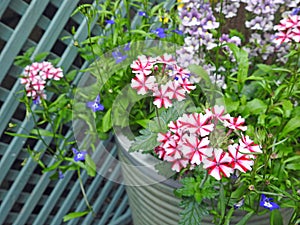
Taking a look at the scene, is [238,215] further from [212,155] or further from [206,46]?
[206,46]

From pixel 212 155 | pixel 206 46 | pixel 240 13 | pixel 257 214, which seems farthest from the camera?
pixel 240 13

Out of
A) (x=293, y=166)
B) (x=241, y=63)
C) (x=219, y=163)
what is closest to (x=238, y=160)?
(x=219, y=163)

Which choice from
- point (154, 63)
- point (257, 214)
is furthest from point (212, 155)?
point (257, 214)

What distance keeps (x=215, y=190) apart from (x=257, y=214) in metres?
0.15

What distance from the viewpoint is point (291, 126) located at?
3.53ft

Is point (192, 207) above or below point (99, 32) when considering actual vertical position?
below

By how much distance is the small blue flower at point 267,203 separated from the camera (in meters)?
0.92

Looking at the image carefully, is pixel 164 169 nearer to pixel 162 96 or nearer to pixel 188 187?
pixel 188 187

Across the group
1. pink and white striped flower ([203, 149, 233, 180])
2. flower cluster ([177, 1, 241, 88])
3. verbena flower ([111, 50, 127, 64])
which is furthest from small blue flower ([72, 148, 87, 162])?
pink and white striped flower ([203, 149, 233, 180])

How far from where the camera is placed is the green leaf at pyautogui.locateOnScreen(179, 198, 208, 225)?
0.88 meters

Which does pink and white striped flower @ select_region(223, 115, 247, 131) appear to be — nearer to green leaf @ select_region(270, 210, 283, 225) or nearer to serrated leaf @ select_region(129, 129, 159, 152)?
serrated leaf @ select_region(129, 129, 159, 152)

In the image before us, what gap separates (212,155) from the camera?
729mm

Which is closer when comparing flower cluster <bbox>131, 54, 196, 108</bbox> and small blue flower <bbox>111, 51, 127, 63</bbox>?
flower cluster <bbox>131, 54, 196, 108</bbox>

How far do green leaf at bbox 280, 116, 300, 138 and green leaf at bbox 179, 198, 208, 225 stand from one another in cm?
31
